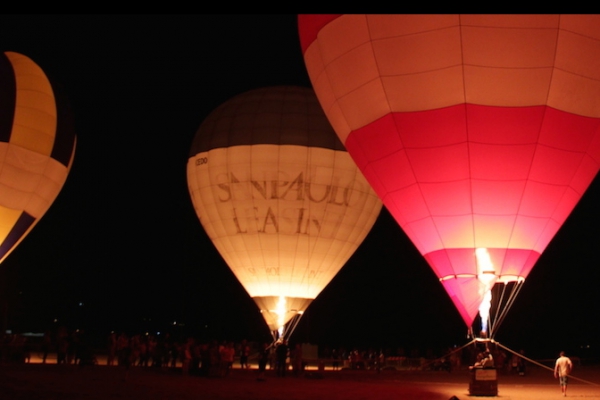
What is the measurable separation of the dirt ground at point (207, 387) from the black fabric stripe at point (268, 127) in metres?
5.29

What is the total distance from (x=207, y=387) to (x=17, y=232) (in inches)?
291

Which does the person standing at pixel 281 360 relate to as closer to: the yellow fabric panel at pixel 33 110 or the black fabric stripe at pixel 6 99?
the yellow fabric panel at pixel 33 110

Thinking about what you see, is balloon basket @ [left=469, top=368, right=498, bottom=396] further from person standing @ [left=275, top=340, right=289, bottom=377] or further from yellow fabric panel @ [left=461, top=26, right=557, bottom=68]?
person standing @ [left=275, top=340, right=289, bottom=377]

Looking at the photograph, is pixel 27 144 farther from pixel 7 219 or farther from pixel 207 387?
pixel 207 387

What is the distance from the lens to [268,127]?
1516 cm

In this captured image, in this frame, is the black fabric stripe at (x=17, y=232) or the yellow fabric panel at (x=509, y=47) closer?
the yellow fabric panel at (x=509, y=47)

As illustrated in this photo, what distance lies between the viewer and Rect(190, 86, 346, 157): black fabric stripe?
15.1 m

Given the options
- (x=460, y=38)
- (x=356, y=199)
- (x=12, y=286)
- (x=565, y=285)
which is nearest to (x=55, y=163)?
(x=356, y=199)

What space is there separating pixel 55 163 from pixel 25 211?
4.00 feet

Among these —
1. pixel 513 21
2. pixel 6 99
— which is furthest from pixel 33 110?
pixel 513 21

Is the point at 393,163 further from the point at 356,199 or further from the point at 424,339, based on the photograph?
the point at 424,339

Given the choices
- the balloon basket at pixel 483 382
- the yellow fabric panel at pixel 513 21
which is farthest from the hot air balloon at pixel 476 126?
the balloon basket at pixel 483 382

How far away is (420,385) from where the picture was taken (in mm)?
11078

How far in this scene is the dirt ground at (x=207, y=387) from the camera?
8.09 meters
